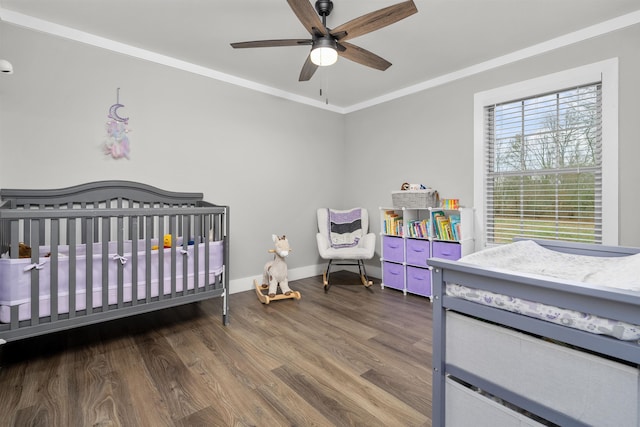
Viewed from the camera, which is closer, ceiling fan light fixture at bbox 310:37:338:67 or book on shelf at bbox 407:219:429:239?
ceiling fan light fixture at bbox 310:37:338:67

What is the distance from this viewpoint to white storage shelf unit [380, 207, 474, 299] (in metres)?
2.88

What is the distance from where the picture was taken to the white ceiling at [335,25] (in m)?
2.07

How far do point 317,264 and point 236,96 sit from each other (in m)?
2.21

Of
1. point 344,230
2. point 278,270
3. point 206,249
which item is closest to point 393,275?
point 344,230

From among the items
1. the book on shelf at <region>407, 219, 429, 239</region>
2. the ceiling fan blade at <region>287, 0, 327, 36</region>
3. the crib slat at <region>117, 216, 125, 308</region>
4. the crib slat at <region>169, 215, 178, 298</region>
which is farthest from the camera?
the book on shelf at <region>407, 219, 429, 239</region>

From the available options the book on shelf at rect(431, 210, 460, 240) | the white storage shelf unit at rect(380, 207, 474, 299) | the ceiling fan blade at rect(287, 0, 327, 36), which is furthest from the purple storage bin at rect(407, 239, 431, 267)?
the ceiling fan blade at rect(287, 0, 327, 36)

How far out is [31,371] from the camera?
171cm

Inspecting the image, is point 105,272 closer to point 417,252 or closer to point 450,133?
point 417,252

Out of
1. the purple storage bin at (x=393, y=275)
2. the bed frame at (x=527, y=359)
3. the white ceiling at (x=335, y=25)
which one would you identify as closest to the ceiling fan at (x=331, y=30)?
the white ceiling at (x=335, y=25)

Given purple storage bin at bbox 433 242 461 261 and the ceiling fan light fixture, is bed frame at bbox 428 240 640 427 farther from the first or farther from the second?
purple storage bin at bbox 433 242 461 261

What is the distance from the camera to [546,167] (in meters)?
2.61

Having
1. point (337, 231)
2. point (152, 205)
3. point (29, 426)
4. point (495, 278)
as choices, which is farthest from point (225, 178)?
point (495, 278)

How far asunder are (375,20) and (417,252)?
7.03ft

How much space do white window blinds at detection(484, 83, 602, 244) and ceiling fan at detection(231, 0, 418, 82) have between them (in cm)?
150
